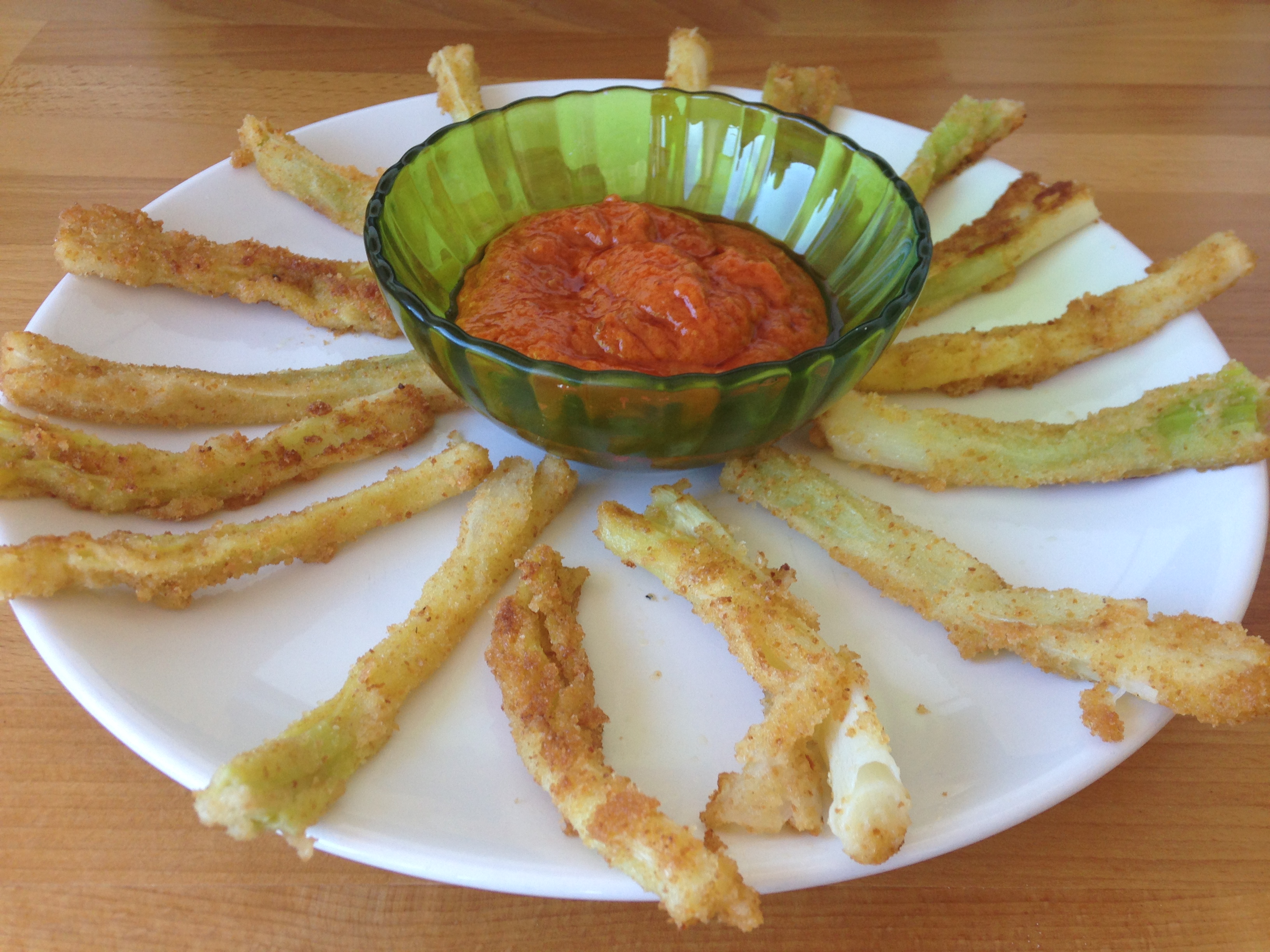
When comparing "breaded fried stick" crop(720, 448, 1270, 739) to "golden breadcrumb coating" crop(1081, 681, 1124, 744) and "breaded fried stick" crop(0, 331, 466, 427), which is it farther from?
"breaded fried stick" crop(0, 331, 466, 427)

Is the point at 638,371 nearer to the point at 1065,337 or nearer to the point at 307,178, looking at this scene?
the point at 1065,337

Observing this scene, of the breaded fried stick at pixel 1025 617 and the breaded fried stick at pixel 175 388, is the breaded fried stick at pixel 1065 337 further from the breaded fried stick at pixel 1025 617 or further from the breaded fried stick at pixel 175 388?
the breaded fried stick at pixel 175 388

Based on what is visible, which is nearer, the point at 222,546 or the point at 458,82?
the point at 222,546

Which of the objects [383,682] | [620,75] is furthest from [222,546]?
[620,75]

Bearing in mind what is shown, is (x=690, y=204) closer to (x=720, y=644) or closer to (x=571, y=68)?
(x=720, y=644)

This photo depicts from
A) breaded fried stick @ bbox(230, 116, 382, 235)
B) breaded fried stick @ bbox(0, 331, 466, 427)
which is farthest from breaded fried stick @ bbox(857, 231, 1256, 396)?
breaded fried stick @ bbox(230, 116, 382, 235)

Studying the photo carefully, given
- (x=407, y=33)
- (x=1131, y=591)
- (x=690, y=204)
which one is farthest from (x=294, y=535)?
(x=407, y=33)
